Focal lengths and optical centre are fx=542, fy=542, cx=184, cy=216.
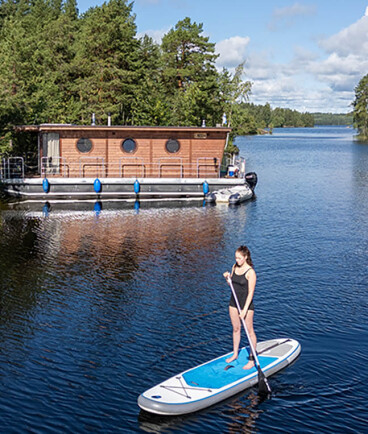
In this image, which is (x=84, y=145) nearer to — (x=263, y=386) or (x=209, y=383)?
(x=209, y=383)

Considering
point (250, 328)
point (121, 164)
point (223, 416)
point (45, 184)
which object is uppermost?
point (121, 164)

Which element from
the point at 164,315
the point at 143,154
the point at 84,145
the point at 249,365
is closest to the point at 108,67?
the point at 84,145

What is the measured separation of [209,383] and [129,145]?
25878mm

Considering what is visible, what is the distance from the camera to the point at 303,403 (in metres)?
10.3

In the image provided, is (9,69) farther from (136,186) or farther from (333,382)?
(333,382)

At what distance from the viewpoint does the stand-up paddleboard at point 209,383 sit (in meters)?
9.66

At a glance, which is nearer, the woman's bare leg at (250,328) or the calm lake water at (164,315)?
the calm lake water at (164,315)

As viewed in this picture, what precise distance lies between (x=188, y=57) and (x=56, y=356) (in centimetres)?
6198

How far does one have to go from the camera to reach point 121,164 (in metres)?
34.8

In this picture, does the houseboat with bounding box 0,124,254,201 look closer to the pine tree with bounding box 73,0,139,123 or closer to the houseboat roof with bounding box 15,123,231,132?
the houseboat roof with bounding box 15,123,231,132

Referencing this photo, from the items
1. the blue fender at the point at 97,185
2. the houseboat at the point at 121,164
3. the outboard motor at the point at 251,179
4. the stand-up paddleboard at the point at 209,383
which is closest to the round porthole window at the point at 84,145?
the houseboat at the point at 121,164

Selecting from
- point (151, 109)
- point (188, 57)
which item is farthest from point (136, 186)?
point (188, 57)

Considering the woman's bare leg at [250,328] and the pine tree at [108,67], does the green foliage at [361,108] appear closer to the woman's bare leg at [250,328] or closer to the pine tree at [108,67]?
the pine tree at [108,67]

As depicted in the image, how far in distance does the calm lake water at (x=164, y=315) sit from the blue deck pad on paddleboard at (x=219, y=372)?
390 millimetres
